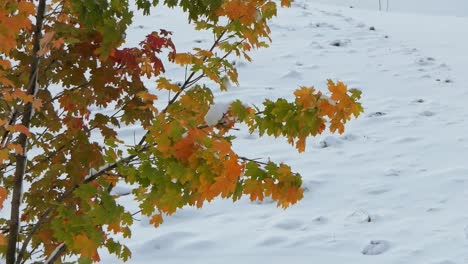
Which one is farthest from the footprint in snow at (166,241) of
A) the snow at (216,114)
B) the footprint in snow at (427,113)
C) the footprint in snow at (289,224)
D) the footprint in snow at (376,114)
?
the footprint in snow at (427,113)

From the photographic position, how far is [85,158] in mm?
2662

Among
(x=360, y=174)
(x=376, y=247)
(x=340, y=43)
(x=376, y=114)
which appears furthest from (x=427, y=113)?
(x=340, y=43)

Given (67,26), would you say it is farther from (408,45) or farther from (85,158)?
(408,45)

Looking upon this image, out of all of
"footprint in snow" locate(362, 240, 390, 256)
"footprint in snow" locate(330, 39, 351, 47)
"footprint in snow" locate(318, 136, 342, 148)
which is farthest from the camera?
"footprint in snow" locate(330, 39, 351, 47)

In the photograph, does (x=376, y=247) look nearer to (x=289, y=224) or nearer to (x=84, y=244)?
(x=289, y=224)

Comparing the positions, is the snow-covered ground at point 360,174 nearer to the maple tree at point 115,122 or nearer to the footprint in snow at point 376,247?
the footprint in snow at point 376,247

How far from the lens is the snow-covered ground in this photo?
4559 millimetres

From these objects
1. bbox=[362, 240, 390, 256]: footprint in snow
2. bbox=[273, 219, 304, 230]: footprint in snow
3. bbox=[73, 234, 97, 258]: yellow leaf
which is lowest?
bbox=[362, 240, 390, 256]: footprint in snow

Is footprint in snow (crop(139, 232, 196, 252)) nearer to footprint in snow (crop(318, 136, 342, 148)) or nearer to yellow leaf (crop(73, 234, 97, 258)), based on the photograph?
footprint in snow (crop(318, 136, 342, 148))

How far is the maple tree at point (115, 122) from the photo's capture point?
1899 millimetres

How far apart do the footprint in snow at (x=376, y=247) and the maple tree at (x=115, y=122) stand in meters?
2.12

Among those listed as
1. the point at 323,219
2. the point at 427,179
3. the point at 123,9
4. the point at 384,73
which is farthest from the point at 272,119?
the point at 384,73

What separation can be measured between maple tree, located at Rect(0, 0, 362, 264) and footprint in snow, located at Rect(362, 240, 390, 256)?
6.95 feet

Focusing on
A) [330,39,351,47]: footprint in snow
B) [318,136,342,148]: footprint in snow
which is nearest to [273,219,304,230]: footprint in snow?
[318,136,342,148]: footprint in snow
